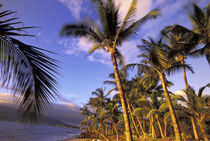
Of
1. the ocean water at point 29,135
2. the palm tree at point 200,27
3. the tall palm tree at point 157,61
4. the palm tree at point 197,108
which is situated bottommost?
the ocean water at point 29,135

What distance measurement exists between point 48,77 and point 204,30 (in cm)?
1367

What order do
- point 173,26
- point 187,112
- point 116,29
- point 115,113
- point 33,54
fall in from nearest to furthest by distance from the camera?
1. point 33,54
2. point 116,29
3. point 173,26
4. point 187,112
5. point 115,113

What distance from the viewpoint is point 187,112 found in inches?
506

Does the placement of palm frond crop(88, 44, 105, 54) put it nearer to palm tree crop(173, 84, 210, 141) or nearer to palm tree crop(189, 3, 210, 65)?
palm tree crop(189, 3, 210, 65)

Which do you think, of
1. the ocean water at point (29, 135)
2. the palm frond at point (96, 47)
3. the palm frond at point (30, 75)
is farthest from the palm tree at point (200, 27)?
the ocean water at point (29, 135)

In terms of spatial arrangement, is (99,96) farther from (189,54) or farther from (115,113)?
(189,54)

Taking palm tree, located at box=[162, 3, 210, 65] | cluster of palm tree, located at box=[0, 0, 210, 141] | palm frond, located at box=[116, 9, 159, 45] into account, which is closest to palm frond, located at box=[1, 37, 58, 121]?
cluster of palm tree, located at box=[0, 0, 210, 141]

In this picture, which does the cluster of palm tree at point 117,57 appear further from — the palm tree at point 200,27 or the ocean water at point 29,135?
the ocean water at point 29,135

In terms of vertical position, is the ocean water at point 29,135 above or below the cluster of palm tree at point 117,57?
below

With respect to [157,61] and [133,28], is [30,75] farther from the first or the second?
[157,61]

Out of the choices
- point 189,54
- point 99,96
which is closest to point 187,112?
point 189,54

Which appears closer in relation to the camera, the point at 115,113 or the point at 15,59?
the point at 15,59

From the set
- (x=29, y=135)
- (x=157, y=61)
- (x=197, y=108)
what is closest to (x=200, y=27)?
(x=157, y=61)

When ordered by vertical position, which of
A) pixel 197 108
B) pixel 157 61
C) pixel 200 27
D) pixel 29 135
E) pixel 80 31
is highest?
pixel 200 27
